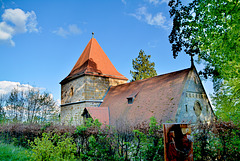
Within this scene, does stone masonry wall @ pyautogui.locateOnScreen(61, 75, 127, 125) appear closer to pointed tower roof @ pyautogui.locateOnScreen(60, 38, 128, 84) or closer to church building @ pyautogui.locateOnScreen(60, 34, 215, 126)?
church building @ pyautogui.locateOnScreen(60, 34, 215, 126)

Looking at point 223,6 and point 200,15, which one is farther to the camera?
point 200,15

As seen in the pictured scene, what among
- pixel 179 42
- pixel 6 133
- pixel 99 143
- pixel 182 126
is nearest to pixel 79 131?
pixel 99 143

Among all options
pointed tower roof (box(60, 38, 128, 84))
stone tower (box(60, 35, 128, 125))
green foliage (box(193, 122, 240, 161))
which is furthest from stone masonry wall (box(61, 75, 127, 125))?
green foliage (box(193, 122, 240, 161))

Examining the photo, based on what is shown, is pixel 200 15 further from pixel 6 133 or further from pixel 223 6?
pixel 6 133

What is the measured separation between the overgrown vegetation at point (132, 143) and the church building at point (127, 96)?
0.94m

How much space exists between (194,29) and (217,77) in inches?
174

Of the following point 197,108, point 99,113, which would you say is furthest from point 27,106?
point 197,108

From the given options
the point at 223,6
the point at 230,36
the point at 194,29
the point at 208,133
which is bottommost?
the point at 208,133

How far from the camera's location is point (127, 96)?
14930mm

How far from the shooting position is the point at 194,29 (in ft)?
42.1

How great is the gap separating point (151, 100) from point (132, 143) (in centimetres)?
647

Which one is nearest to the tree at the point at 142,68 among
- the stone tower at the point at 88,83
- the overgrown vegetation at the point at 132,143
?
the stone tower at the point at 88,83

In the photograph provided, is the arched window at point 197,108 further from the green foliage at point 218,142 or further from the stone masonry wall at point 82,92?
the stone masonry wall at point 82,92

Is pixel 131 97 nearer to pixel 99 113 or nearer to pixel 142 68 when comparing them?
pixel 99 113
